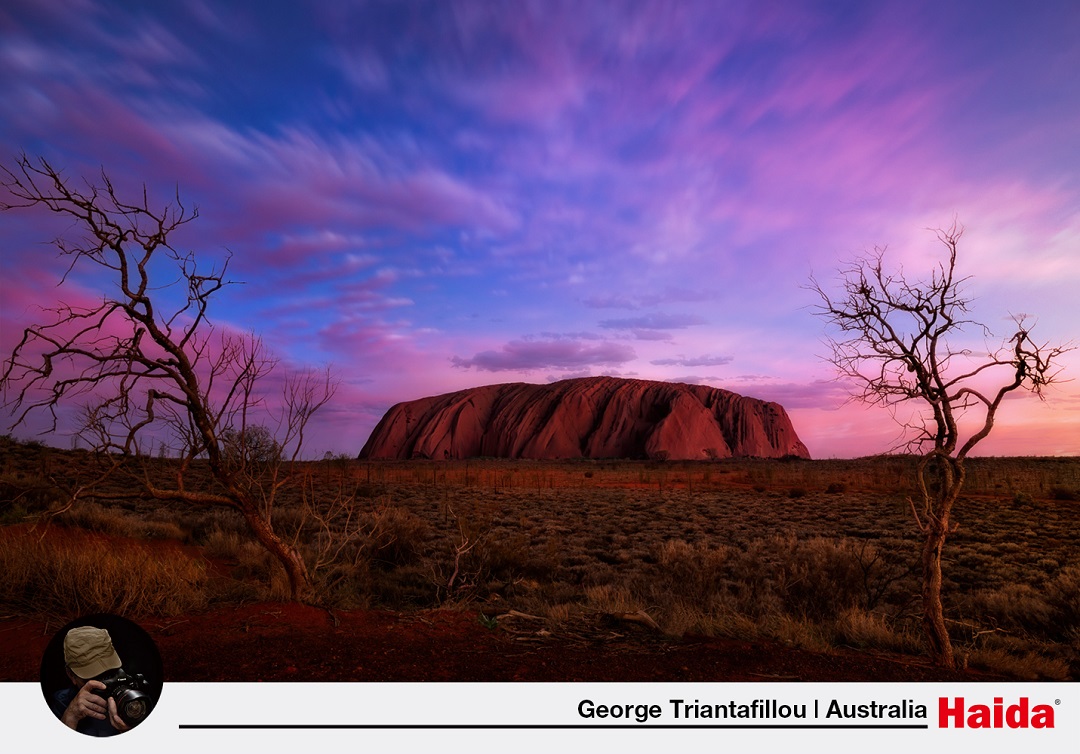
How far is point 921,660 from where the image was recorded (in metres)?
6.18

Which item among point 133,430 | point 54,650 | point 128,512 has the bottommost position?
point 128,512

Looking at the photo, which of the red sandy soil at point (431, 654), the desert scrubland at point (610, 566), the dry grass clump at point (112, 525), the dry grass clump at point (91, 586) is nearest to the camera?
the red sandy soil at point (431, 654)

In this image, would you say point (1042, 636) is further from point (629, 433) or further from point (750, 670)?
point (629, 433)

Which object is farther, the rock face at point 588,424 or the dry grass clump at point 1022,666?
the rock face at point 588,424

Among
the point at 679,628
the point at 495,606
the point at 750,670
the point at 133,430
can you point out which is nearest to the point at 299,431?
the point at 133,430

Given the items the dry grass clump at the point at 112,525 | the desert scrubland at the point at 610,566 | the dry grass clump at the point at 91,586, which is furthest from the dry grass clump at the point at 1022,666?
the dry grass clump at the point at 112,525

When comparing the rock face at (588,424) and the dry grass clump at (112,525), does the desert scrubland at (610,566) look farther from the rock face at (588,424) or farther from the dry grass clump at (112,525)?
the rock face at (588,424)

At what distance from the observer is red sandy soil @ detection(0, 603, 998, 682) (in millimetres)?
4797

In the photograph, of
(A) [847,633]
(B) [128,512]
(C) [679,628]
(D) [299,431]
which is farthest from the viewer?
(B) [128,512]
